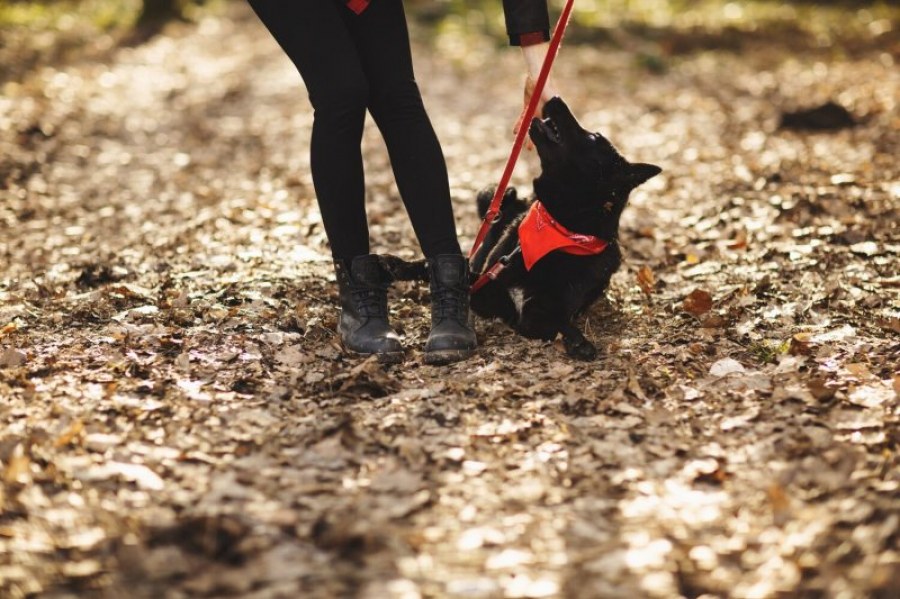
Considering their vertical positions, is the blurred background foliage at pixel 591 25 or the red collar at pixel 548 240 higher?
the blurred background foliage at pixel 591 25

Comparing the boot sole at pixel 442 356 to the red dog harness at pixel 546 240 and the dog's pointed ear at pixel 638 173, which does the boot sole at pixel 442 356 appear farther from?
the dog's pointed ear at pixel 638 173

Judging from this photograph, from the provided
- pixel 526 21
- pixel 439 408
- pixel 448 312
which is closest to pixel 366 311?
pixel 448 312

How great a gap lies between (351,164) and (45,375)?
4.64 ft

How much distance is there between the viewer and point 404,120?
10.8 feet

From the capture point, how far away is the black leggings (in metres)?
3.02

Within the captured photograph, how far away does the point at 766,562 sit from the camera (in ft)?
7.10

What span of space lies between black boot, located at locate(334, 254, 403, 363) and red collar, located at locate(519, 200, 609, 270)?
638 millimetres

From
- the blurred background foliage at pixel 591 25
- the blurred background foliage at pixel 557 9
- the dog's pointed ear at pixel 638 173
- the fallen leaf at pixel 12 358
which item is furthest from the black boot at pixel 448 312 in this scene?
the blurred background foliage at pixel 557 9

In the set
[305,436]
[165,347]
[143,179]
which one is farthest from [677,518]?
[143,179]

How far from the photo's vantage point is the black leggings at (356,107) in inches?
119

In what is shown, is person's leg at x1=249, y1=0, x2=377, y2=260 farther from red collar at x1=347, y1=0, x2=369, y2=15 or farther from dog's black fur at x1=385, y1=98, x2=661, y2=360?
dog's black fur at x1=385, y1=98, x2=661, y2=360

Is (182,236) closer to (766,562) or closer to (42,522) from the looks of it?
(42,522)

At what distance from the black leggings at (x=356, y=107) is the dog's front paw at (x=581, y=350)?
63cm

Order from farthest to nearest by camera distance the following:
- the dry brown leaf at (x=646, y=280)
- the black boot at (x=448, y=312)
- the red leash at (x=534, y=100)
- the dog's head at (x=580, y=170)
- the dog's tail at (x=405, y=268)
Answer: the dry brown leaf at (x=646, y=280) < the dog's tail at (x=405, y=268) < the dog's head at (x=580, y=170) < the black boot at (x=448, y=312) < the red leash at (x=534, y=100)
